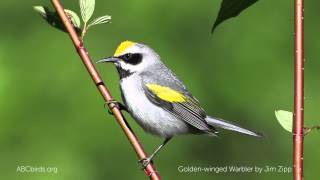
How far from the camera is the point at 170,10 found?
456cm

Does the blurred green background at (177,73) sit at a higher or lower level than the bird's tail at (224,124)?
higher

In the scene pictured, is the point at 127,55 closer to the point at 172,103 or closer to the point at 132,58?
the point at 132,58

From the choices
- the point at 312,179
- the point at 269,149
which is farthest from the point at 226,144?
the point at 312,179

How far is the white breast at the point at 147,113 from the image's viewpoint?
2.59m

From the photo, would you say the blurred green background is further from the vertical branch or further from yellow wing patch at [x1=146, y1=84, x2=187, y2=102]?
the vertical branch

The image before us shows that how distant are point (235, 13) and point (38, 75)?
300cm

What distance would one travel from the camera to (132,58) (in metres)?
2.79

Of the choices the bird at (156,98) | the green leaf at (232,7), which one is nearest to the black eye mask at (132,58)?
the bird at (156,98)

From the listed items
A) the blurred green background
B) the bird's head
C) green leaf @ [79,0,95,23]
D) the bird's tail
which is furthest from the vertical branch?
the blurred green background

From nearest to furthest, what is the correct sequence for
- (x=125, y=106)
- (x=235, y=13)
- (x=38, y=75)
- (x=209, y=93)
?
1. (x=235, y=13)
2. (x=125, y=106)
3. (x=38, y=75)
4. (x=209, y=93)

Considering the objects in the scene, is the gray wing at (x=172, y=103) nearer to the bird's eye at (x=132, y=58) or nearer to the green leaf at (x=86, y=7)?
the bird's eye at (x=132, y=58)

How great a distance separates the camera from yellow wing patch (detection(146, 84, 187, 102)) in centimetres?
274

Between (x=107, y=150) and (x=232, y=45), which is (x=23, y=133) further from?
(x=232, y=45)

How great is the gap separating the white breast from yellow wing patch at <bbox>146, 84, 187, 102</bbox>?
48 millimetres
